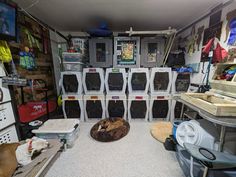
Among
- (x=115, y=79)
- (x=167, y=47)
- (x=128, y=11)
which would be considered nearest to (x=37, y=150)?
(x=115, y=79)

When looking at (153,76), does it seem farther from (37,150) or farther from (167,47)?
(37,150)

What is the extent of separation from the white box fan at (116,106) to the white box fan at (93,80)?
0.88 feet

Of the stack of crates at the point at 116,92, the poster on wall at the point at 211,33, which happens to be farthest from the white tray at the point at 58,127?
the poster on wall at the point at 211,33

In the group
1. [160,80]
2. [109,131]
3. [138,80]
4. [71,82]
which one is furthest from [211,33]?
[71,82]

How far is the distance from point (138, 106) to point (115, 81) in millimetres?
726

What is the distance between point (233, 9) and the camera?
1.73 m

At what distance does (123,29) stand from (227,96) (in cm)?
262

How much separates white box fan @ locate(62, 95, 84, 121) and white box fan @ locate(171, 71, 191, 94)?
6.37 ft

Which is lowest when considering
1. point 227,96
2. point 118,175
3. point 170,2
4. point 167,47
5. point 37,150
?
point 118,175

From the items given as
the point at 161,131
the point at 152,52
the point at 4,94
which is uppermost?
the point at 152,52

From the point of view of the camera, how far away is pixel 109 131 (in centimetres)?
208

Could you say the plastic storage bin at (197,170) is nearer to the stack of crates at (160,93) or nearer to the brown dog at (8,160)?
the stack of crates at (160,93)

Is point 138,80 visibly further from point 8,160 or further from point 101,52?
point 8,160

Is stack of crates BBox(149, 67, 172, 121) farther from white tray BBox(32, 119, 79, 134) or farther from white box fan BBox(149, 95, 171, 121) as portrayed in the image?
white tray BBox(32, 119, 79, 134)
